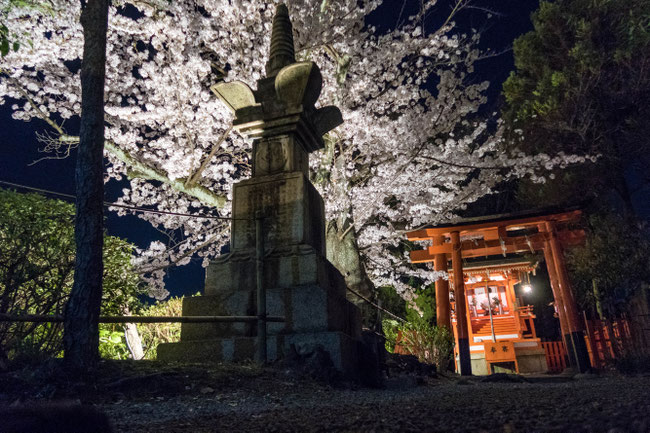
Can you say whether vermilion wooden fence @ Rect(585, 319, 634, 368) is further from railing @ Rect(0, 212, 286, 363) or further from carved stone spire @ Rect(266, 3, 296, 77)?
carved stone spire @ Rect(266, 3, 296, 77)

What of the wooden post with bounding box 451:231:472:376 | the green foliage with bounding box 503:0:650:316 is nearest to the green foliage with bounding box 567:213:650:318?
the green foliage with bounding box 503:0:650:316

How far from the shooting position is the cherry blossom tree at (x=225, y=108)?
33.7 feet

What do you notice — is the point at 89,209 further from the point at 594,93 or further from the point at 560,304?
the point at 594,93

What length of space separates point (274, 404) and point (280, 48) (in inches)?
220

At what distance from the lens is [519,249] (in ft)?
44.6

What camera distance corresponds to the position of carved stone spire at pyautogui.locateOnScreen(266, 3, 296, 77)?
659cm

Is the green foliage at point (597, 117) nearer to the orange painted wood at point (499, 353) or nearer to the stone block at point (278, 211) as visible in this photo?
the orange painted wood at point (499, 353)

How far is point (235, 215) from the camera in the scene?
5.82m

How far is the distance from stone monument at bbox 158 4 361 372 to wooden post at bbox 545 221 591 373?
326 inches

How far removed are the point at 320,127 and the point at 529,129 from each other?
13409 millimetres

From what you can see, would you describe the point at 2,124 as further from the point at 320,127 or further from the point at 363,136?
the point at 320,127

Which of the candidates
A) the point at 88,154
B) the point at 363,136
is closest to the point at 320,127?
the point at 88,154

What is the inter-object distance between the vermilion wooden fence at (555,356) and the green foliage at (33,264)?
1790 centimetres

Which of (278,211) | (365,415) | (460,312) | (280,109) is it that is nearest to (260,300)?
(278,211)
